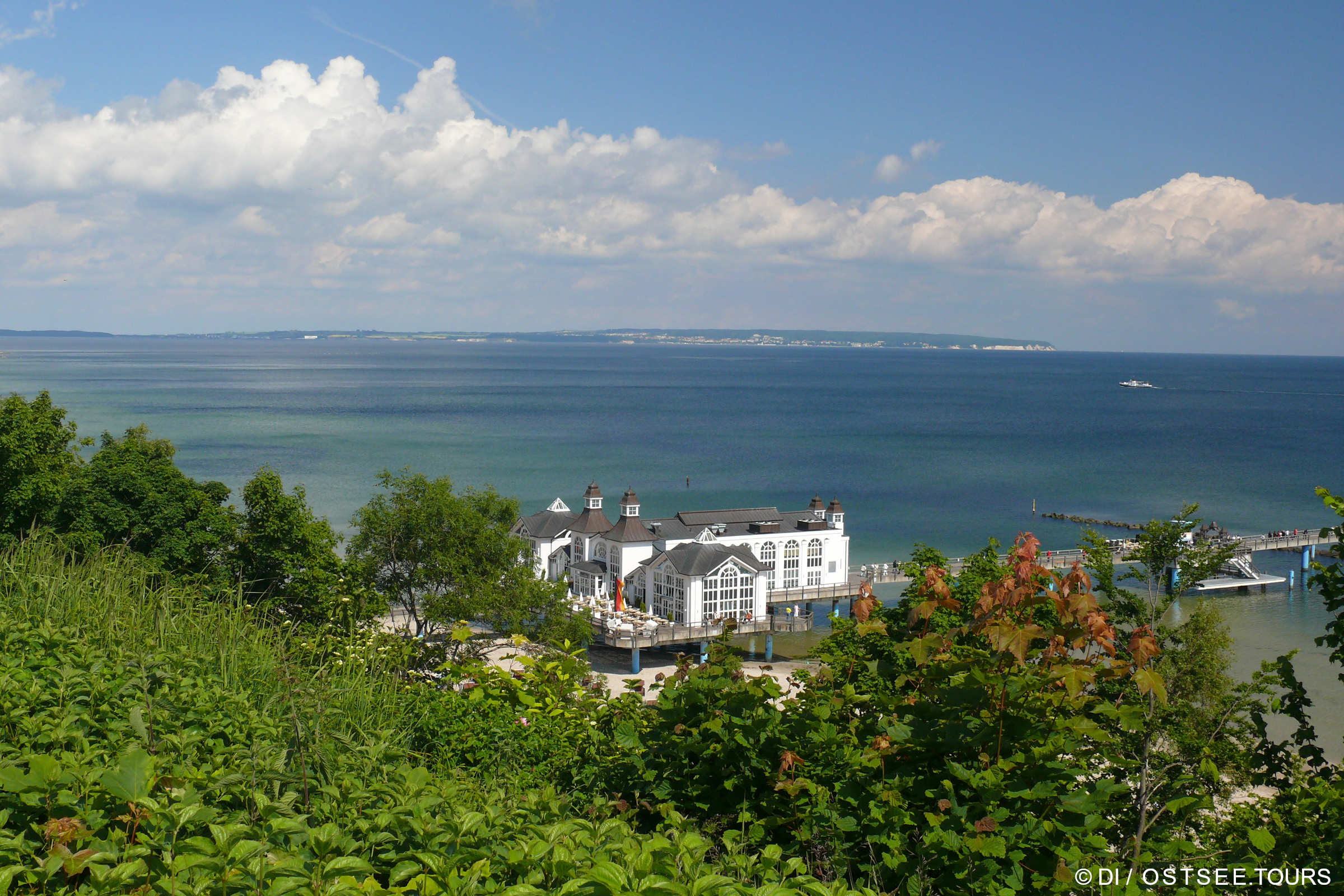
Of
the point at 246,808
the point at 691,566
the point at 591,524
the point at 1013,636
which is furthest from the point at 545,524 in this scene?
the point at 1013,636

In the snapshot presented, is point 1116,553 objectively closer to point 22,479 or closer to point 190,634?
point 22,479

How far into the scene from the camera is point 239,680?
5.30m

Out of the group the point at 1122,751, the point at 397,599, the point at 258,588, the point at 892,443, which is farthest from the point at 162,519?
the point at 892,443

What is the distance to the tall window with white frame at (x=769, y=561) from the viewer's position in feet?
129

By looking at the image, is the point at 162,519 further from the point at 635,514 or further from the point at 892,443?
the point at 892,443

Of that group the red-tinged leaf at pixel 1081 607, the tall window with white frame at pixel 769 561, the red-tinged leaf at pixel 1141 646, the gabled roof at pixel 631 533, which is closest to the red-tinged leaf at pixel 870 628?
the red-tinged leaf at pixel 1081 607

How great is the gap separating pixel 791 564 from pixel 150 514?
80.4ft

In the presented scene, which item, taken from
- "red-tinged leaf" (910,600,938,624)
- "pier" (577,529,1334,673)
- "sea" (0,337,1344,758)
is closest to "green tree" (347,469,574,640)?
"pier" (577,529,1334,673)

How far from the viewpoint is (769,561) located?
3966 centimetres

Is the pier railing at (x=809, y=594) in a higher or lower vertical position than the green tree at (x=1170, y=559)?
lower

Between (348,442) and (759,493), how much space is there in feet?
134

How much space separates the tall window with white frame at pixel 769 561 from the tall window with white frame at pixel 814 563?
1.58m

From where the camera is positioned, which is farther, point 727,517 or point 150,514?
point 727,517

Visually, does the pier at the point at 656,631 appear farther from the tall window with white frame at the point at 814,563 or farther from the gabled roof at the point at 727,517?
the gabled roof at the point at 727,517
